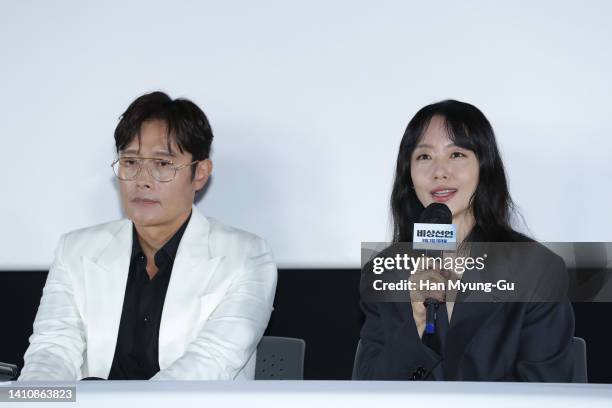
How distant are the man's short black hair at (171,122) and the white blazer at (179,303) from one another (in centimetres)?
24

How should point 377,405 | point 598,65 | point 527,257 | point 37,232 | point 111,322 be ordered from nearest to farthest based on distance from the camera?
point 377,405 → point 527,257 → point 111,322 → point 598,65 → point 37,232

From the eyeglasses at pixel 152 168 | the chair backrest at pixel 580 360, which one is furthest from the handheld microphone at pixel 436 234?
the eyeglasses at pixel 152 168

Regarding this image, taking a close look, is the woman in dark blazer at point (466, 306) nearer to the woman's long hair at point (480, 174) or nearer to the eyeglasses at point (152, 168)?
the woman's long hair at point (480, 174)

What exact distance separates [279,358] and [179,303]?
1.22ft

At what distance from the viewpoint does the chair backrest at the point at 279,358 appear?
8.52 ft

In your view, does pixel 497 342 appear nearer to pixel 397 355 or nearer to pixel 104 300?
pixel 397 355

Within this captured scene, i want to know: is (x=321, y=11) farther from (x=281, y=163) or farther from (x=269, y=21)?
(x=281, y=163)

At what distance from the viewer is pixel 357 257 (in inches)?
122

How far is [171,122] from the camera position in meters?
2.67

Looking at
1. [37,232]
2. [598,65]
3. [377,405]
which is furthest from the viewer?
[37,232]

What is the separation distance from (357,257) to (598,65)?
1.14 metres

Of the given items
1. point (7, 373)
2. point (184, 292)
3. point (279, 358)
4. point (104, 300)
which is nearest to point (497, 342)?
point (279, 358)

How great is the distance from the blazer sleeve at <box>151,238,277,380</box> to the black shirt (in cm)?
14

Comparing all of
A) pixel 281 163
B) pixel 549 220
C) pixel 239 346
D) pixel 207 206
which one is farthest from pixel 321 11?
pixel 239 346
